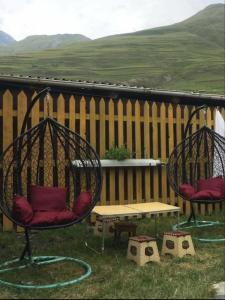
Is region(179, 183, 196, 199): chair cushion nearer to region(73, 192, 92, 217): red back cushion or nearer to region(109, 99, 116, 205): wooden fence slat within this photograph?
region(109, 99, 116, 205): wooden fence slat

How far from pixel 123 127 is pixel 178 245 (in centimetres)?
299

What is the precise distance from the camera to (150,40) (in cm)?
9169

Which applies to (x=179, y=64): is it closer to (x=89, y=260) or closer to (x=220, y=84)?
(x=220, y=84)

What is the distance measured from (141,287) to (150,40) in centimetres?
9079

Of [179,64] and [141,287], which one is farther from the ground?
[179,64]

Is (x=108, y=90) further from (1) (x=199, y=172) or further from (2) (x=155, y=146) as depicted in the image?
(1) (x=199, y=172)

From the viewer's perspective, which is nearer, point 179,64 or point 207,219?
point 207,219

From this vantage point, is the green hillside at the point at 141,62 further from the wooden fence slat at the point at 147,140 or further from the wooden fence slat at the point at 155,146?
the wooden fence slat at the point at 147,140

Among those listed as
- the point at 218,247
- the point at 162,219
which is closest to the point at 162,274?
the point at 218,247

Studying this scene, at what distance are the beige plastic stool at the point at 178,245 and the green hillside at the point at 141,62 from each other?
3451cm

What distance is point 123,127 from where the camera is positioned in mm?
8188

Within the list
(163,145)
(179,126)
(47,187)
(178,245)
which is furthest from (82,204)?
(179,126)

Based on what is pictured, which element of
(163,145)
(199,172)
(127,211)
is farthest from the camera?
(199,172)

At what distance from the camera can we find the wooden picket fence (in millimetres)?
7223
